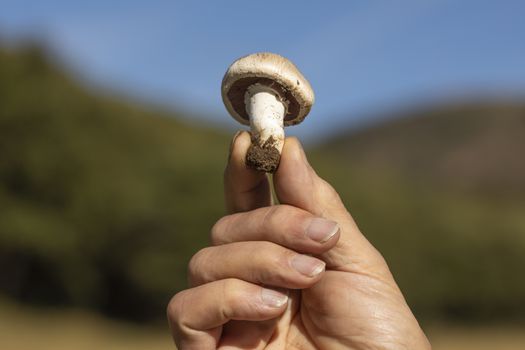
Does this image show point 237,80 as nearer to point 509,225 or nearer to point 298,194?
point 298,194

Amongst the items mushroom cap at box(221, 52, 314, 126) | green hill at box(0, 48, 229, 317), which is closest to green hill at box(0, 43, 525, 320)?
green hill at box(0, 48, 229, 317)

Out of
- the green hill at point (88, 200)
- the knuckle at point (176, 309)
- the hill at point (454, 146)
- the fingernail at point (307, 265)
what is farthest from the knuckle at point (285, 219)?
the hill at point (454, 146)

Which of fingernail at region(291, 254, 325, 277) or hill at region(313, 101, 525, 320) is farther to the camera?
hill at region(313, 101, 525, 320)

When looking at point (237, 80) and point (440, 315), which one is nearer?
point (237, 80)

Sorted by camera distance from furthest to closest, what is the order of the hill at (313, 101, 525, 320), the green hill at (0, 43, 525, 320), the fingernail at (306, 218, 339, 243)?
the hill at (313, 101, 525, 320) < the green hill at (0, 43, 525, 320) < the fingernail at (306, 218, 339, 243)

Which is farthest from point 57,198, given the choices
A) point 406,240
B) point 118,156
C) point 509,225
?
point 509,225

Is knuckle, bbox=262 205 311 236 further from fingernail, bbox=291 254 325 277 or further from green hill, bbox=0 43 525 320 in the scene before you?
green hill, bbox=0 43 525 320
